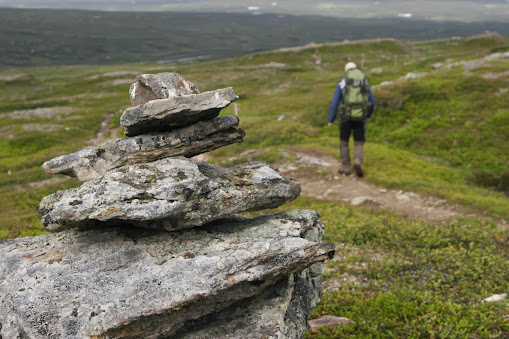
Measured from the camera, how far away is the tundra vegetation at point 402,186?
428 inches

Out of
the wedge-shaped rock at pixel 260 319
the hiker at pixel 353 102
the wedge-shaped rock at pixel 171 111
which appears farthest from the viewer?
the hiker at pixel 353 102

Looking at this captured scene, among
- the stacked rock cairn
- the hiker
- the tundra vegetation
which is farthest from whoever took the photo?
the hiker

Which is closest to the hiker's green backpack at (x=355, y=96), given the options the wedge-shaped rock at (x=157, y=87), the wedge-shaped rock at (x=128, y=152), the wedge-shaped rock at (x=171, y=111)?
the wedge-shaped rock at (x=171, y=111)

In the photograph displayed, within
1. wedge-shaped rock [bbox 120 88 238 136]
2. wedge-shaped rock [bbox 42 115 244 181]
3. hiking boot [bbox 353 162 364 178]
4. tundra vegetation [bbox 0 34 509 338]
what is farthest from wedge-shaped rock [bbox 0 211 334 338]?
hiking boot [bbox 353 162 364 178]

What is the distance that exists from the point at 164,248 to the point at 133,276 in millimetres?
955

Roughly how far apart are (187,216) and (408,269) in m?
9.17

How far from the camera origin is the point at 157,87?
9203mm

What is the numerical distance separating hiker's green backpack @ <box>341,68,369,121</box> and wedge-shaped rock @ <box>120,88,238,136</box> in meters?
12.5

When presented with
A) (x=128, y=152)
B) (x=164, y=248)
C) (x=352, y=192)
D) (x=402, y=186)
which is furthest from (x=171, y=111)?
(x=402, y=186)

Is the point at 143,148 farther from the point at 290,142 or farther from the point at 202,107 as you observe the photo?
the point at 290,142

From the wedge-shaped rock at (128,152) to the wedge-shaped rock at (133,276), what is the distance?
150 cm

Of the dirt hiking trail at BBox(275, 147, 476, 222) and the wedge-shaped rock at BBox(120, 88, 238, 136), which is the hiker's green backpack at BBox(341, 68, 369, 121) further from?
the wedge-shaped rock at BBox(120, 88, 238, 136)

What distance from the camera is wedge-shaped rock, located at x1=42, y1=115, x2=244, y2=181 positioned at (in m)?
8.74

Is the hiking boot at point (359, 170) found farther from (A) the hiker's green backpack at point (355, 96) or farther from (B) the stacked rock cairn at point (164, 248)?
(B) the stacked rock cairn at point (164, 248)
